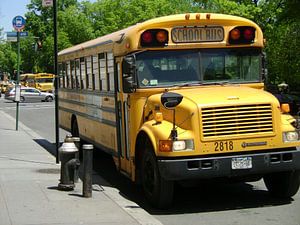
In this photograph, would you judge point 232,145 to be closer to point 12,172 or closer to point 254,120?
point 254,120

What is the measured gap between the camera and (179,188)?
9562 millimetres

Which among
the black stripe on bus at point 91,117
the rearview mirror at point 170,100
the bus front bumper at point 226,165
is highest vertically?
the rearview mirror at point 170,100

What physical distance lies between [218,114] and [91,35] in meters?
60.3

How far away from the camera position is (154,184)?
25.5ft

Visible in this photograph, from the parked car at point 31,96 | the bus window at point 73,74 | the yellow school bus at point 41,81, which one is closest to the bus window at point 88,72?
the bus window at point 73,74

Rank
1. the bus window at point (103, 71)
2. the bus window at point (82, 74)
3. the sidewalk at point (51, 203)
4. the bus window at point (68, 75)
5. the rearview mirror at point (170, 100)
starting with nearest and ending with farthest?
1. the sidewalk at point (51, 203)
2. the rearview mirror at point (170, 100)
3. the bus window at point (103, 71)
4. the bus window at point (82, 74)
5. the bus window at point (68, 75)

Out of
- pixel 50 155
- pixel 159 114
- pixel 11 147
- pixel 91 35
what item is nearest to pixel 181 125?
pixel 159 114

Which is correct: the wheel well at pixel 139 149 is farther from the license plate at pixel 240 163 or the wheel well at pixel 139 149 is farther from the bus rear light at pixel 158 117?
the license plate at pixel 240 163

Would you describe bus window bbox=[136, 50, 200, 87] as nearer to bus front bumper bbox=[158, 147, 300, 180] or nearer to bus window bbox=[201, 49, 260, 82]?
bus window bbox=[201, 49, 260, 82]

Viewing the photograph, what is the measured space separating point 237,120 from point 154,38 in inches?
71.6

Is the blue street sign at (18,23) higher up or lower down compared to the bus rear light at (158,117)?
higher up

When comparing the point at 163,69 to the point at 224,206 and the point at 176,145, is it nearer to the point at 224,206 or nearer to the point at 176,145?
the point at 176,145

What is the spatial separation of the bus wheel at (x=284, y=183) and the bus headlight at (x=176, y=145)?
1.79m

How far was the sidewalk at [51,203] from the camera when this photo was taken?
701cm
